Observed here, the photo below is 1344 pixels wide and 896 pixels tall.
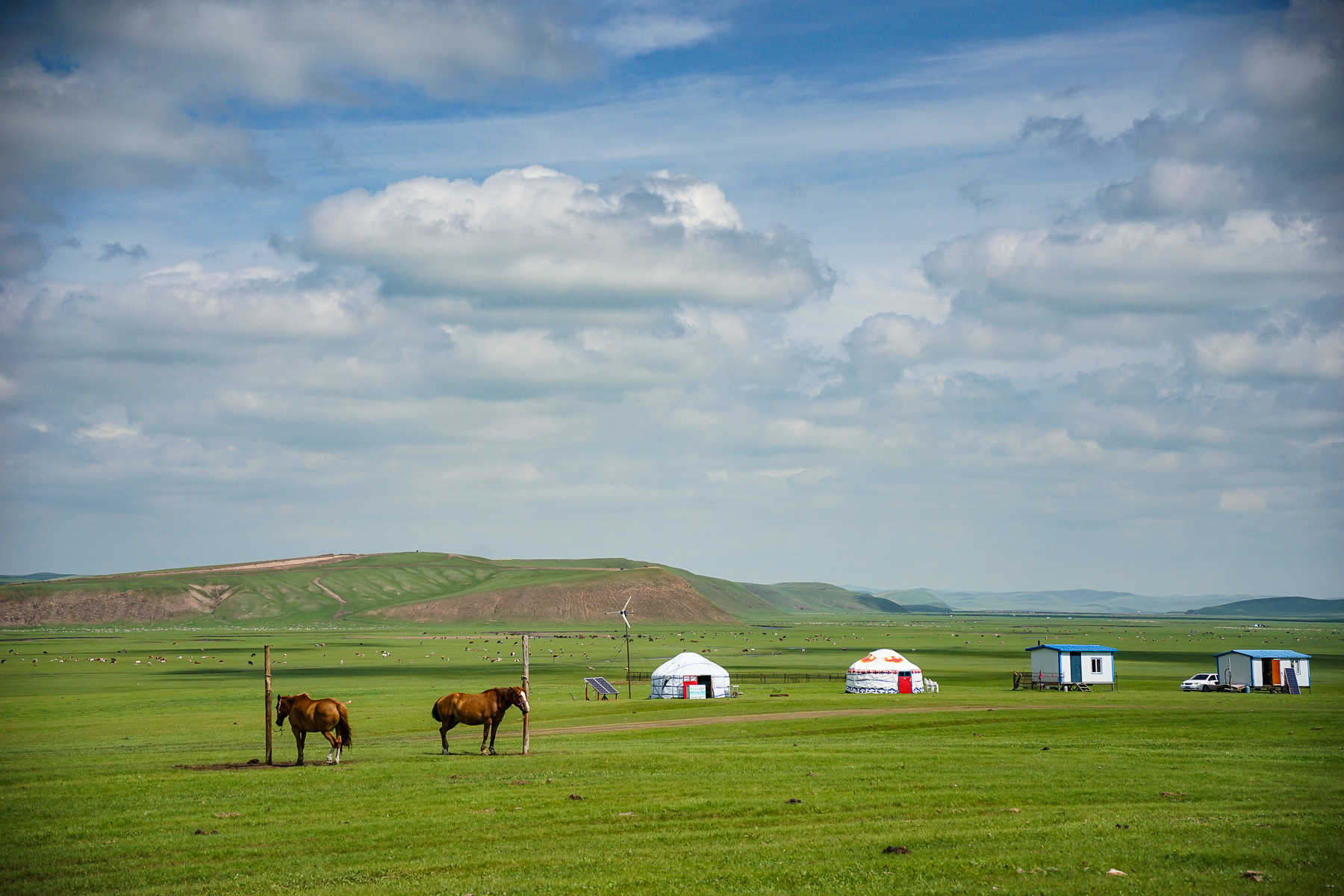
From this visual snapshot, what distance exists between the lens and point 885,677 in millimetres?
79000

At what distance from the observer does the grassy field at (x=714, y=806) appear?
55.5 ft

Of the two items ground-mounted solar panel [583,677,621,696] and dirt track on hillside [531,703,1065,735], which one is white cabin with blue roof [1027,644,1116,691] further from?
ground-mounted solar panel [583,677,621,696]

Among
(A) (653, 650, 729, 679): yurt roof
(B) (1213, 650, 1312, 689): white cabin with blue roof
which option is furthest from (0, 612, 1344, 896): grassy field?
(A) (653, 650, 729, 679): yurt roof

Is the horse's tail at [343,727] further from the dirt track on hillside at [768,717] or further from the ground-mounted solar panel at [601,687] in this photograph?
the ground-mounted solar panel at [601,687]

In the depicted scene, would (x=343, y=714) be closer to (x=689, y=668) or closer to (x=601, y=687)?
(x=601, y=687)

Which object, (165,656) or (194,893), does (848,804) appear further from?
(165,656)

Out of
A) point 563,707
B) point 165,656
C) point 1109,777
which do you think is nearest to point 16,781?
point 1109,777

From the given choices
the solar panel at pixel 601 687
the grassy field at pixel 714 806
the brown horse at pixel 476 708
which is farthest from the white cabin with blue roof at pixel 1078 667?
the brown horse at pixel 476 708

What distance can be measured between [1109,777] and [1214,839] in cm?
849

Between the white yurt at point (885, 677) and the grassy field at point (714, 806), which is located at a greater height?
the grassy field at point (714, 806)

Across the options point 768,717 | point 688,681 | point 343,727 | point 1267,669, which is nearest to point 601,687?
point 688,681

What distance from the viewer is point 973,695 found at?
68125mm

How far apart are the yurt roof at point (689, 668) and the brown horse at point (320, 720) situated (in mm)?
47709

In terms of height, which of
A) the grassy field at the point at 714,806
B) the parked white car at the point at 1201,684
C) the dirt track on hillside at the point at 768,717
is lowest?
the parked white car at the point at 1201,684
